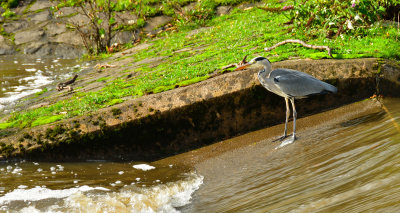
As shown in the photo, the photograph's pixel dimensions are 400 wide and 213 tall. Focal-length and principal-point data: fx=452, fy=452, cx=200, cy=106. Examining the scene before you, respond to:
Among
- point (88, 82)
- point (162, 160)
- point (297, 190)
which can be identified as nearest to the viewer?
point (297, 190)

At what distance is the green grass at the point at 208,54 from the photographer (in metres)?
6.47

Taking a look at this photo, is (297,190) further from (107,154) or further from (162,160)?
(107,154)

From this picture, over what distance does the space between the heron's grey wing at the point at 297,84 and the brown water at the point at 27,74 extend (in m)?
5.86

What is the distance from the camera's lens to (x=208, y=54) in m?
8.73

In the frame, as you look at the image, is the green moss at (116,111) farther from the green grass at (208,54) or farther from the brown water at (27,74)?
the brown water at (27,74)

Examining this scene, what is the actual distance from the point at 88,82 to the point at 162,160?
4.19 meters

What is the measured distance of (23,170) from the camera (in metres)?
5.41

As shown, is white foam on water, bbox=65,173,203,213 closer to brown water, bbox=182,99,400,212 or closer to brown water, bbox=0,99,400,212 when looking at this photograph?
brown water, bbox=0,99,400,212

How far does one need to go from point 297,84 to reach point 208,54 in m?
3.72

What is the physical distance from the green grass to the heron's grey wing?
1299 mm

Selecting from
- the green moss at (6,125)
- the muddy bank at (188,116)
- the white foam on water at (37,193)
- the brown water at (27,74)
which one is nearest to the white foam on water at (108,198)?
the white foam on water at (37,193)

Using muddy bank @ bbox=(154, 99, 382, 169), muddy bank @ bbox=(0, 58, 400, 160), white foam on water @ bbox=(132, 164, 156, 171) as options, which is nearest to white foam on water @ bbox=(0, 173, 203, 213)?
muddy bank @ bbox=(154, 99, 382, 169)

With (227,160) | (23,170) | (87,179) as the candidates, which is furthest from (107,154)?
(227,160)

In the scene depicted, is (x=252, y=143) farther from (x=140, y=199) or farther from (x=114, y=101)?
(x=114, y=101)
